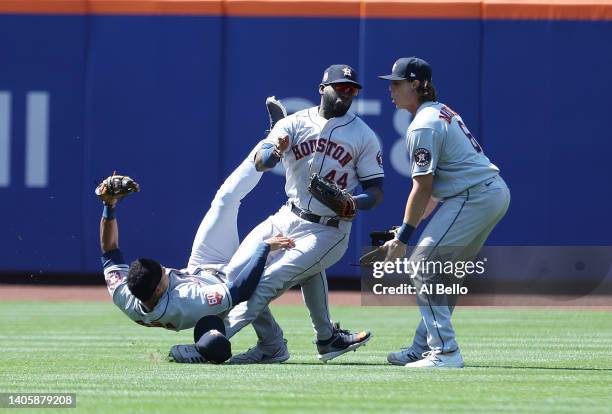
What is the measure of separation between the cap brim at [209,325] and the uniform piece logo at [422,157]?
148 cm

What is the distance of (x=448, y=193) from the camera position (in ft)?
23.6

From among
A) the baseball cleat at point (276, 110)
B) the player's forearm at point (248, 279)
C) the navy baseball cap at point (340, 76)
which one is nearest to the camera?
the player's forearm at point (248, 279)

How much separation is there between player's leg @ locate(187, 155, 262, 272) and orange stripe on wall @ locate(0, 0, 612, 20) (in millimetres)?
7045

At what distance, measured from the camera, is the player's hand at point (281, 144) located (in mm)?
7348

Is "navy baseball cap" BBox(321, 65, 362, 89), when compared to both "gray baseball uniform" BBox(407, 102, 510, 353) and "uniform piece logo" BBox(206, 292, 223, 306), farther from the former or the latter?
"uniform piece logo" BBox(206, 292, 223, 306)

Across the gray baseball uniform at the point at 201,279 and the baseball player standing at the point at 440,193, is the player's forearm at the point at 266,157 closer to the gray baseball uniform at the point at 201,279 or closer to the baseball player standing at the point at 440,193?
the gray baseball uniform at the point at 201,279

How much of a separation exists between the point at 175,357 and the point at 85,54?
27.3ft

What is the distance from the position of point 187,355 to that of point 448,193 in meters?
1.81

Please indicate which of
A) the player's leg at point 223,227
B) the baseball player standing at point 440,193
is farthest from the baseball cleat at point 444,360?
the player's leg at point 223,227

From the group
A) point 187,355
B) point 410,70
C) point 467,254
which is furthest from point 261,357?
point 410,70

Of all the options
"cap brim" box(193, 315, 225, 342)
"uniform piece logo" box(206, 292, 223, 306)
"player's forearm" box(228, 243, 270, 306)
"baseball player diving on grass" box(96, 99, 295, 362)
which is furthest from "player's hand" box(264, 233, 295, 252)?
"cap brim" box(193, 315, 225, 342)

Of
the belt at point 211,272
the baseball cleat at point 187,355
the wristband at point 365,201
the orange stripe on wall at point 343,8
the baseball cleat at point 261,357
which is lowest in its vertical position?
the baseball cleat at point 261,357

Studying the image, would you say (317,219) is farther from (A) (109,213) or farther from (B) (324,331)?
(A) (109,213)

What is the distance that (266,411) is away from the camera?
5211 mm
